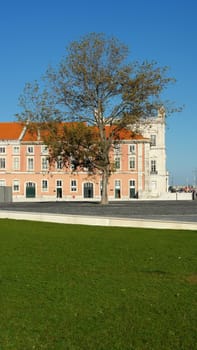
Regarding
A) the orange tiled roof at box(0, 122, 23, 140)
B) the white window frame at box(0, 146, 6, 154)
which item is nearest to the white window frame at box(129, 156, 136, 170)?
the orange tiled roof at box(0, 122, 23, 140)

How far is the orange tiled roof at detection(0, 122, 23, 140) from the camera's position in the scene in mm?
89338

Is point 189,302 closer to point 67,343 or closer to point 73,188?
point 67,343

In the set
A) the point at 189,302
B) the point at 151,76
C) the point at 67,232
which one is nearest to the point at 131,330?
the point at 189,302

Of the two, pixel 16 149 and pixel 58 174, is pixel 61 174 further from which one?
pixel 16 149

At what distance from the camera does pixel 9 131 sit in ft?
302

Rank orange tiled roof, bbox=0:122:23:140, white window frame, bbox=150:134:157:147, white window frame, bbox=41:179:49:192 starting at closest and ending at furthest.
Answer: white window frame, bbox=41:179:49:192 → orange tiled roof, bbox=0:122:23:140 → white window frame, bbox=150:134:157:147

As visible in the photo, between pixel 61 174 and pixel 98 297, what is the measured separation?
79493mm

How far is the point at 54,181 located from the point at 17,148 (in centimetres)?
1010

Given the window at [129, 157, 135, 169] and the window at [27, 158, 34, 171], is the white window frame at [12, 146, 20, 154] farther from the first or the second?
the window at [129, 157, 135, 169]

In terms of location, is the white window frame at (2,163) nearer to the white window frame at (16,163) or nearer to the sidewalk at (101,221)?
the white window frame at (16,163)

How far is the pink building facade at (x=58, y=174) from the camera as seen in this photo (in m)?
85.0

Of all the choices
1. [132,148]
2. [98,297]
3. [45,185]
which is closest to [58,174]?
[45,185]

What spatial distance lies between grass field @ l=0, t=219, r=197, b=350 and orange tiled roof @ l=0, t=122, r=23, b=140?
253 feet

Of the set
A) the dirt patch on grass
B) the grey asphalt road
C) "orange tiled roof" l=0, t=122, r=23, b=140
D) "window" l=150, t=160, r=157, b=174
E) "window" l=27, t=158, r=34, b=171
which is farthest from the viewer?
"window" l=150, t=160, r=157, b=174
